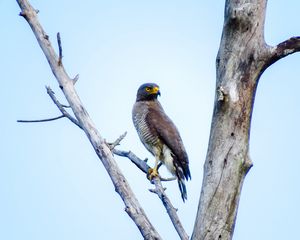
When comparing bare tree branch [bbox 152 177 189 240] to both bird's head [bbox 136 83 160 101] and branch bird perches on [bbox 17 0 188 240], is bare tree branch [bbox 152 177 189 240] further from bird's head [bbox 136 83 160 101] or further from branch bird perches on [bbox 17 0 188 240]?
bird's head [bbox 136 83 160 101]

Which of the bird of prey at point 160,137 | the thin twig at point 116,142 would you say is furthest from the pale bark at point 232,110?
the bird of prey at point 160,137

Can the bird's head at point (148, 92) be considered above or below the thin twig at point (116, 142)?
above

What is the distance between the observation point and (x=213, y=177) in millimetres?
3502

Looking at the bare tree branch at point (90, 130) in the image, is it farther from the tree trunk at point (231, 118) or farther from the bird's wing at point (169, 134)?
the bird's wing at point (169, 134)

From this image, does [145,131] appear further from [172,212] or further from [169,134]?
[172,212]

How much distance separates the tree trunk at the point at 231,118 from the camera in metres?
3.45

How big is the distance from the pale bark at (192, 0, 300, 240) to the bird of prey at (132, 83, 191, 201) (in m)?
3.36

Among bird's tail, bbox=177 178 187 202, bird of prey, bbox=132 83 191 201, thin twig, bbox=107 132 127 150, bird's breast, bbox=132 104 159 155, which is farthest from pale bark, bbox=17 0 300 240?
bird's breast, bbox=132 104 159 155

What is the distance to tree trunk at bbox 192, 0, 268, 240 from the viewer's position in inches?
136

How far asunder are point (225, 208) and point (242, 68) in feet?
2.98

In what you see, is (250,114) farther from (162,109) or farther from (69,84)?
(162,109)

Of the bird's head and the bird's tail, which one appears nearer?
the bird's tail

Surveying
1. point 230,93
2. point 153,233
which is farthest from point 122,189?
point 230,93

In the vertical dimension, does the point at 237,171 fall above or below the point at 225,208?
above
